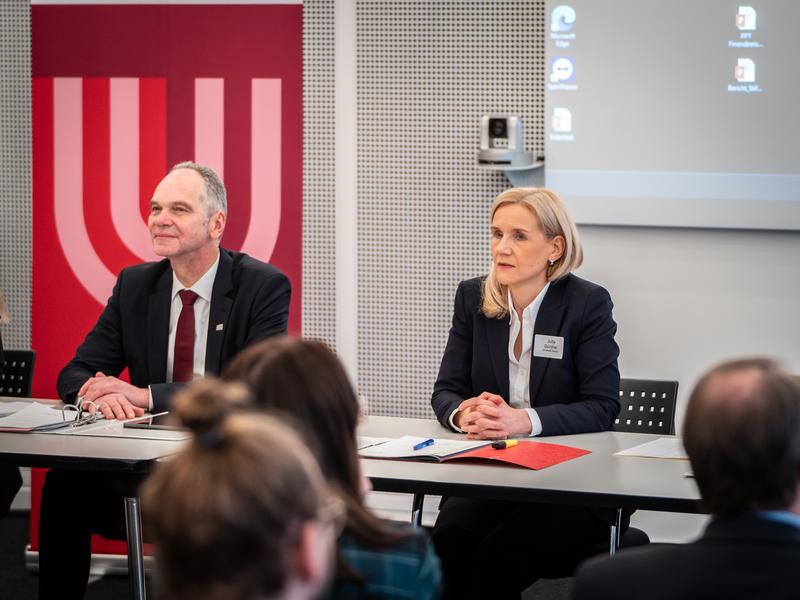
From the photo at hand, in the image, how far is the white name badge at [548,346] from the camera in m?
3.36

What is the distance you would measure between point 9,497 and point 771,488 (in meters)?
2.79

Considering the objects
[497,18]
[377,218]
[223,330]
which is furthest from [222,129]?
[223,330]

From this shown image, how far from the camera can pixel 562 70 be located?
489 cm

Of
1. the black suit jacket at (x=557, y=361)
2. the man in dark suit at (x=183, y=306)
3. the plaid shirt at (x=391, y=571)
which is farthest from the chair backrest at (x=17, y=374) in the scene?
the plaid shirt at (x=391, y=571)

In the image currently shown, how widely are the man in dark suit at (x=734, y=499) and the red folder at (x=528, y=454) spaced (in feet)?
3.77

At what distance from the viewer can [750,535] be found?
1.46 meters

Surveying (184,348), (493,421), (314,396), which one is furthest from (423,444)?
(314,396)

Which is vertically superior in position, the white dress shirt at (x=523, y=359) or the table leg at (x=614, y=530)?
the white dress shirt at (x=523, y=359)

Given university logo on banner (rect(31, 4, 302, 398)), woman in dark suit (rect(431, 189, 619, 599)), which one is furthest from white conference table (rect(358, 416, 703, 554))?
university logo on banner (rect(31, 4, 302, 398))

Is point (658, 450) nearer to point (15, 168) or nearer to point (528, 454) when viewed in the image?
point (528, 454)

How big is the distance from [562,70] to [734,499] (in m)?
3.67

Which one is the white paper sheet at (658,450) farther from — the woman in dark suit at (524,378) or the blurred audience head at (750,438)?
the blurred audience head at (750,438)

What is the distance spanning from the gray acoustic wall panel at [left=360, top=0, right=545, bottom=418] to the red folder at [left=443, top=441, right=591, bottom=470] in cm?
234

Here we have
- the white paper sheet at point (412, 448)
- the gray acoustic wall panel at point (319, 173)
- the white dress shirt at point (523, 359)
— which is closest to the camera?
the white paper sheet at point (412, 448)
